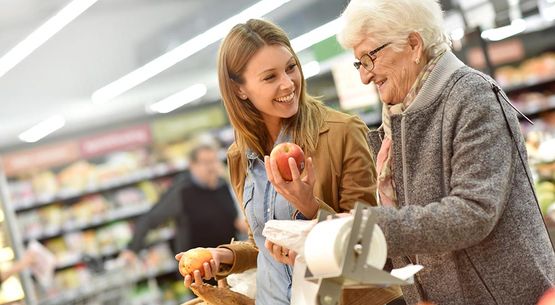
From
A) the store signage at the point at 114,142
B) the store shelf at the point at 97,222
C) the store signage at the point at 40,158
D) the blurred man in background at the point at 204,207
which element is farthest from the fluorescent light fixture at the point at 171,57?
the blurred man in background at the point at 204,207

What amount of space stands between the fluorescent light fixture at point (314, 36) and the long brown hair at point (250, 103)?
8132 millimetres

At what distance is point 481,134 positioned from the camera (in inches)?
67.3

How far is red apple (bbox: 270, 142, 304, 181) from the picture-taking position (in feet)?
6.35

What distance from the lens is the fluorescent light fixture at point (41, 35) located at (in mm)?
10203

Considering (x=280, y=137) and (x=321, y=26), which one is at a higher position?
(x=321, y=26)

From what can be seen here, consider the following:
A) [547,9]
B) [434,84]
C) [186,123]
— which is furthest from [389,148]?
[186,123]

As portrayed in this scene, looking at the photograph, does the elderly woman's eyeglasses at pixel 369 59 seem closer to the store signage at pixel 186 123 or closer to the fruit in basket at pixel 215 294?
the fruit in basket at pixel 215 294

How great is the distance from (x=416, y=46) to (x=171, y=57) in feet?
32.6

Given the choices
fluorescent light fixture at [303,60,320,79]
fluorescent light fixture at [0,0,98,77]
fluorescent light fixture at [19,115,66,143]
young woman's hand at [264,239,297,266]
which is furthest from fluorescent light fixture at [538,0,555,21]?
young woman's hand at [264,239,297,266]

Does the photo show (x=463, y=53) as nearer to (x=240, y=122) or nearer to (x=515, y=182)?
(x=240, y=122)

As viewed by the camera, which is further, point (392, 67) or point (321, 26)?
point (321, 26)

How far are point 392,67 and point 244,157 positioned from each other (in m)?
0.72

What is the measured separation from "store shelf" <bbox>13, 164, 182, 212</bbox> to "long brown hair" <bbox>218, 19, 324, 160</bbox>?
6.57 metres

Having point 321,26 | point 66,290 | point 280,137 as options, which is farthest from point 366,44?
point 321,26
